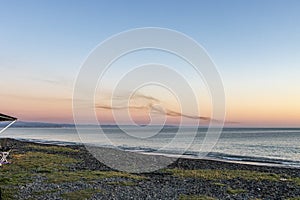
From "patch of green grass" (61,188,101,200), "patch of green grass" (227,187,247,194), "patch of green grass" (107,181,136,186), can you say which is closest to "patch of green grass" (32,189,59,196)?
"patch of green grass" (61,188,101,200)

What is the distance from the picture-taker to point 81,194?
20609 millimetres

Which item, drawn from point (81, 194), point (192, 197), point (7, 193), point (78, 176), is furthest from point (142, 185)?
point (7, 193)

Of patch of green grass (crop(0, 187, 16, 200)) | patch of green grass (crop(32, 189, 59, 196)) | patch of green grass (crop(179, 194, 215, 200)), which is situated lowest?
patch of green grass (crop(179, 194, 215, 200))

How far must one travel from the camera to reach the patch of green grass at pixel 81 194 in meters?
19.8

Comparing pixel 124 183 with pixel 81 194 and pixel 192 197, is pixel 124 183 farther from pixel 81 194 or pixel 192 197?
pixel 192 197

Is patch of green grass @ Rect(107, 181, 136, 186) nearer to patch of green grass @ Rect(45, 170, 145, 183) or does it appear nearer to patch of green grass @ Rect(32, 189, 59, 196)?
patch of green grass @ Rect(45, 170, 145, 183)

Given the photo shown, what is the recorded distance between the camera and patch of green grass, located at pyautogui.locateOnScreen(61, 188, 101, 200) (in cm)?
1978

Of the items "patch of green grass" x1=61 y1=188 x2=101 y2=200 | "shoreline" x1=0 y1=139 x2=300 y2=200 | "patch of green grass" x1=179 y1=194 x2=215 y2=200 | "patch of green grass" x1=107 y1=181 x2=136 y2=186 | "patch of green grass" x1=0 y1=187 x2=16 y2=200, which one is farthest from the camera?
"patch of green grass" x1=107 y1=181 x2=136 y2=186

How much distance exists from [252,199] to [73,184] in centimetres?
1270

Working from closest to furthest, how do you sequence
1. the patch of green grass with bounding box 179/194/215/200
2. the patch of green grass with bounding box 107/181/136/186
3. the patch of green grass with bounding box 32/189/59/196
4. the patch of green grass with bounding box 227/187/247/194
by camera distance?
the patch of green grass with bounding box 32/189/59/196, the patch of green grass with bounding box 179/194/215/200, the patch of green grass with bounding box 227/187/247/194, the patch of green grass with bounding box 107/181/136/186

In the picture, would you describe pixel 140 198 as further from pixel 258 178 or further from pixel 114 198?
pixel 258 178

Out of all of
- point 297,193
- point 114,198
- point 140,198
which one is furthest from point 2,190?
point 297,193

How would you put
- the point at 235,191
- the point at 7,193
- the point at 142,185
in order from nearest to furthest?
the point at 7,193, the point at 235,191, the point at 142,185

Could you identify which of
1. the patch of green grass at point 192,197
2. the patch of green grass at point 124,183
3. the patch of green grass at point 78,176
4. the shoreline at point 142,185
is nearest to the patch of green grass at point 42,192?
the shoreline at point 142,185
